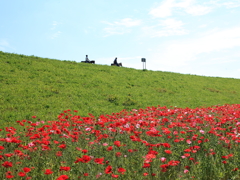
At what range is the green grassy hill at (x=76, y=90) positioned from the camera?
12.5 meters

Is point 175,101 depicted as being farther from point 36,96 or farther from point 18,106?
point 18,106

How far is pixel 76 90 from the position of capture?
16031mm

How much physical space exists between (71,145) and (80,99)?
28.4 feet

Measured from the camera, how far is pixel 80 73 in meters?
20.4

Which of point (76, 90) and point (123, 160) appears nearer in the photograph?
point (123, 160)

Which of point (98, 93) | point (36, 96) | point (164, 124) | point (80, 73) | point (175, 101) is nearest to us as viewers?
point (164, 124)

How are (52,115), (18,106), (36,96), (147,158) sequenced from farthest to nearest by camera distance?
(36,96) → (18,106) → (52,115) → (147,158)

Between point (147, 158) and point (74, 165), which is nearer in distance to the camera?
point (147, 158)

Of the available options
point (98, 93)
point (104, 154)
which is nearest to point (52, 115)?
point (98, 93)

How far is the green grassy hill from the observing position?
12547 mm

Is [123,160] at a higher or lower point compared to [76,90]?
lower

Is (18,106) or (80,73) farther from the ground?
(80,73)

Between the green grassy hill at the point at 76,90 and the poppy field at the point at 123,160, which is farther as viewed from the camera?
the green grassy hill at the point at 76,90

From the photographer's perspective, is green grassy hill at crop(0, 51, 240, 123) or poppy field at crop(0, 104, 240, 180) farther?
green grassy hill at crop(0, 51, 240, 123)
